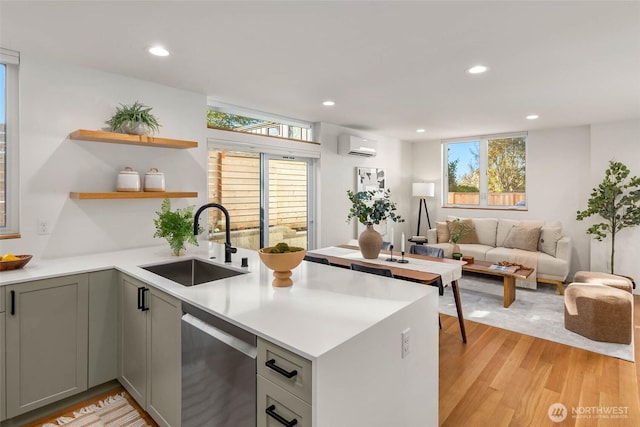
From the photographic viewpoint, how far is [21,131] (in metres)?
2.58

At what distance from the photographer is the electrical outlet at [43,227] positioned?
2664 millimetres

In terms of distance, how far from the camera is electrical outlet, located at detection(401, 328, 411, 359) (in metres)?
1.51

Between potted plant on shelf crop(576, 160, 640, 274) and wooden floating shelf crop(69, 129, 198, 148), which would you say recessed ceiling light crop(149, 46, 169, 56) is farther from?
potted plant on shelf crop(576, 160, 640, 274)

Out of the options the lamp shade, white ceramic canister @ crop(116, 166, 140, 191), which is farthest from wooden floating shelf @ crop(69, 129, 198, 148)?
the lamp shade

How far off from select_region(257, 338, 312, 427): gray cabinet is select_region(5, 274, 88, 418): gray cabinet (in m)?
1.63

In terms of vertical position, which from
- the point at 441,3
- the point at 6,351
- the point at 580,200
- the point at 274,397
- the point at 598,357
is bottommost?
the point at 598,357

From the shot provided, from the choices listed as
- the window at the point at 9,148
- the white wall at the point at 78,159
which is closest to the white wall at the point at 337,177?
the white wall at the point at 78,159

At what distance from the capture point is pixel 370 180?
5922mm

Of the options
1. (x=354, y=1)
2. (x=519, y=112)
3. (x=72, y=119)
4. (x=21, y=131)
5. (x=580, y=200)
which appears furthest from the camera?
(x=580, y=200)

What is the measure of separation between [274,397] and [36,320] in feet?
5.74

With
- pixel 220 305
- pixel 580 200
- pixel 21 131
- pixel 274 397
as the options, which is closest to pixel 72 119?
pixel 21 131

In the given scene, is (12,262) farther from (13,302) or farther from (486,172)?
(486,172)

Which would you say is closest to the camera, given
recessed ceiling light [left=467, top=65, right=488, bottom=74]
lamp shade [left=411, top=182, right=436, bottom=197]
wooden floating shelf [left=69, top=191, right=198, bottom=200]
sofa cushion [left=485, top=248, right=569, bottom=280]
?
wooden floating shelf [left=69, top=191, right=198, bottom=200]

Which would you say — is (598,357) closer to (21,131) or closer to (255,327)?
(255,327)
